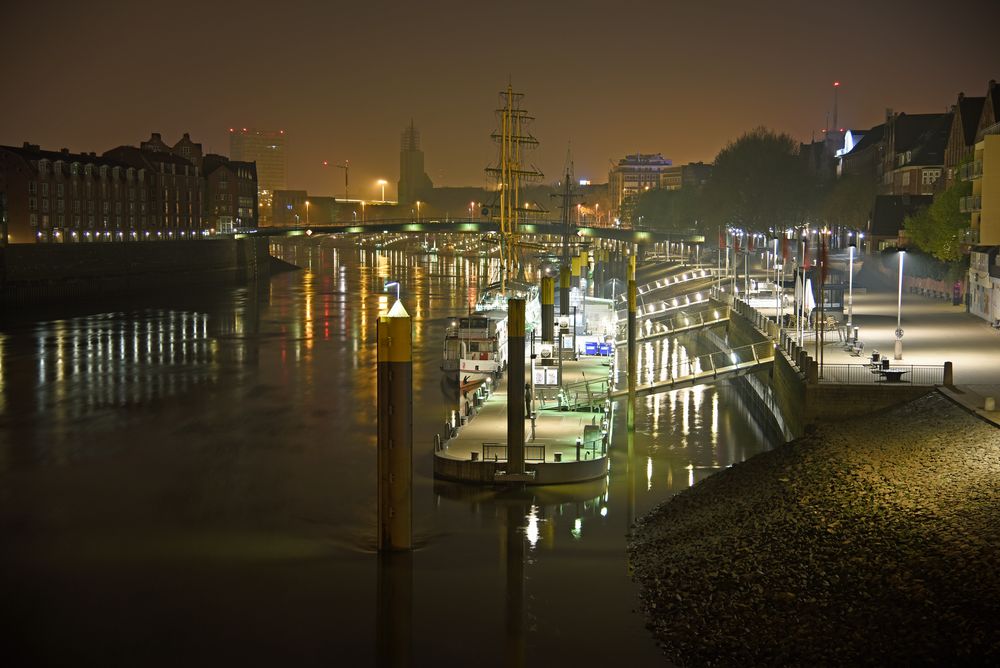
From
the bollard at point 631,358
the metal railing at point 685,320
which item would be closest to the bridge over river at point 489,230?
the metal railing at point 685,320

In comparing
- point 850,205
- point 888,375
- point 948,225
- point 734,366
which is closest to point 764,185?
point 850,205

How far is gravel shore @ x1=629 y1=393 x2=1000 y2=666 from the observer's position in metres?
14.7

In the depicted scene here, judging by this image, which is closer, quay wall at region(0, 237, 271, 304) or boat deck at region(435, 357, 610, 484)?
boat deck at region(435, 357, 610, 484)

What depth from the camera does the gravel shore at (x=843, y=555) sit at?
48.1 feet

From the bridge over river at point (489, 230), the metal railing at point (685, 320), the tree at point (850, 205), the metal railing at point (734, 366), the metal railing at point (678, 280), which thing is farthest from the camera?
the bridge over river at point (489, 230)

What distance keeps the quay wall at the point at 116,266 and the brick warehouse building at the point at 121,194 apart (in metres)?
4.52

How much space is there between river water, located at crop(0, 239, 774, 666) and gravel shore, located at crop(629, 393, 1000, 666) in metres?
0.91

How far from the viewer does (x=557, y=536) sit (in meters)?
21.8

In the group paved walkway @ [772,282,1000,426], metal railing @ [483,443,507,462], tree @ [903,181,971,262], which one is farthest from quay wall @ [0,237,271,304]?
metal railing @ [483,443,507,462]

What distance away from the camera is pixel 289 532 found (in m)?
22.4

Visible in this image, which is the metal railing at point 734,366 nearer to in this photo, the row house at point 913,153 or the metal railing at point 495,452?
the metal railing at point 495,452

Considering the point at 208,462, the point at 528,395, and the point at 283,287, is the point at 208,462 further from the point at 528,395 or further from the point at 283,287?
the point at 283,287

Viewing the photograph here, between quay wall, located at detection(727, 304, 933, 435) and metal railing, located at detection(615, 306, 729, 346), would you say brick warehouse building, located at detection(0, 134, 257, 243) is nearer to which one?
metal railing, located at detection(615, 306, 729, 346)

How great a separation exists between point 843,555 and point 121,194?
344 ft
